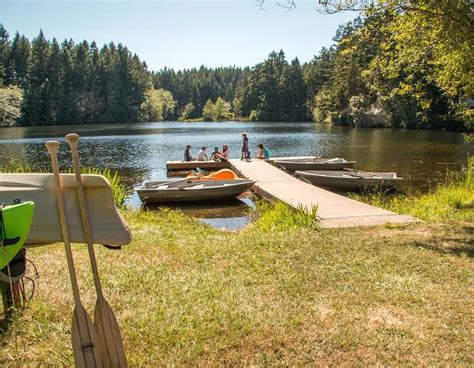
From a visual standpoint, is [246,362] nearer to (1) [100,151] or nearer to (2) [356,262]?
(2) [356,262]

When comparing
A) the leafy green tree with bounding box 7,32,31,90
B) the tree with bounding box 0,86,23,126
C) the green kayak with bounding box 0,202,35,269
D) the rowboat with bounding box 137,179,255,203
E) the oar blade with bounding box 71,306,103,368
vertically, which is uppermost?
the leafy green tree with bounding box 7,32,31,90

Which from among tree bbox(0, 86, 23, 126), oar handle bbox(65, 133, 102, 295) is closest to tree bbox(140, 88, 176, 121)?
tree bbox(0, 86, 23, 126)

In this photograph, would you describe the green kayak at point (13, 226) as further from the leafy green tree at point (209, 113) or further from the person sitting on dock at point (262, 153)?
the leafy green tree at point (209, 113)

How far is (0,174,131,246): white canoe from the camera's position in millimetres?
3428

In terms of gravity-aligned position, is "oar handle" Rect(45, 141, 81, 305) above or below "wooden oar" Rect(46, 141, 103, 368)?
above

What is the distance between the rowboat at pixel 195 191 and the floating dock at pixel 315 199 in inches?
43.0

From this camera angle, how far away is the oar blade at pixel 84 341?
10.5 ft

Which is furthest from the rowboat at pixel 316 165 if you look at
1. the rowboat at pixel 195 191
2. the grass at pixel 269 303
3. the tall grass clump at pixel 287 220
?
the grass at pixel 269 303

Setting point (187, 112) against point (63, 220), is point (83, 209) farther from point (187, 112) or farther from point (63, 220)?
point (187, 112)

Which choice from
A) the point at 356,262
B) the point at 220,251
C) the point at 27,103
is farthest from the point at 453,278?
the point at 27,103

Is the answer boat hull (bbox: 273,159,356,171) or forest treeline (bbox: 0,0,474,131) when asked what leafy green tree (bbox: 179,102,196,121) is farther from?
boat hull (bbox: 273,159,356,171)

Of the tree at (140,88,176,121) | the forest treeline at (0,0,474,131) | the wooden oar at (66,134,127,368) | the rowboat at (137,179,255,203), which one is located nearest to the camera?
the wooden oar at (66,134,127,368)

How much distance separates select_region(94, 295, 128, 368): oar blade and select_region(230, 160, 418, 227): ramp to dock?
689 centimetres

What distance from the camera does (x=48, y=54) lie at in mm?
93750
